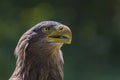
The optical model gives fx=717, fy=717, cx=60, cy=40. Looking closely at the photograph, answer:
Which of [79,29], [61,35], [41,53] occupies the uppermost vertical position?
[61,35]

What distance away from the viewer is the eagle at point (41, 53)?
703cm

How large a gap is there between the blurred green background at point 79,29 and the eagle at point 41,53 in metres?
7.41

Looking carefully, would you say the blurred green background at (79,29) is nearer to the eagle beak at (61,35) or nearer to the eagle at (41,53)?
the eagle at (41,53)

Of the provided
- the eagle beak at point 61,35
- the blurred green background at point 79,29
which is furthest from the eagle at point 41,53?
the blurred green background at point 79,29

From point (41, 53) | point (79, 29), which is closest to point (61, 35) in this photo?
point (41, 53)

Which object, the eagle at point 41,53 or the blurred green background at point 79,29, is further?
the blurred green background at point 79,29

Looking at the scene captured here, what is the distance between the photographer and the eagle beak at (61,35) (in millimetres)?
6934

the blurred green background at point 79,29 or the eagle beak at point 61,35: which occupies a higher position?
the eagle beak at point 61,35

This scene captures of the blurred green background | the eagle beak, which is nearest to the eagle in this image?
the eagle beak

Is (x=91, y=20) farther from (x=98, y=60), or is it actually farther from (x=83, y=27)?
(x=98, y=60)

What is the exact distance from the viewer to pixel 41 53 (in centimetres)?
709

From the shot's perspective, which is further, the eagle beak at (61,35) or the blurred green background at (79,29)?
the blurred green background at (79,29)

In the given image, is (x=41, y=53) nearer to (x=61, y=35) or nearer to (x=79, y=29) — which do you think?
(x=61, y=35)

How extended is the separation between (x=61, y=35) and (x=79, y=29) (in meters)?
10.9
